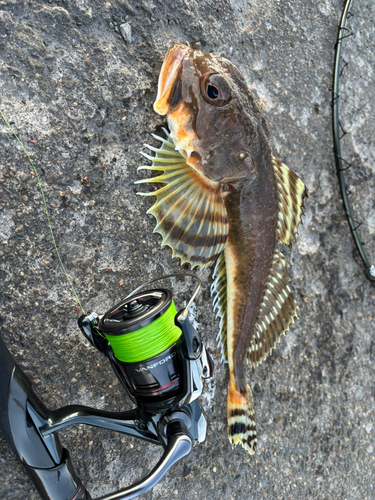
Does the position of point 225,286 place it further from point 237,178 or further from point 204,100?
point 204,100

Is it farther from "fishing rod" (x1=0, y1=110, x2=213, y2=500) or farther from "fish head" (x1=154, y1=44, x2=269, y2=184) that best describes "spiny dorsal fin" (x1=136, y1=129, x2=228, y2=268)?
"fishing rod" (x1=0, y1=110, x2=213, y2=500)

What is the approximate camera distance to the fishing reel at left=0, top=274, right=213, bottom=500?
1.32m

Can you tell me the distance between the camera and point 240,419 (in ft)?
6.52

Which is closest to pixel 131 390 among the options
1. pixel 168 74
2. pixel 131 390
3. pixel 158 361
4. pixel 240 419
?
pixel 131 390

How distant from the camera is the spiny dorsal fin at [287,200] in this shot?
194cm

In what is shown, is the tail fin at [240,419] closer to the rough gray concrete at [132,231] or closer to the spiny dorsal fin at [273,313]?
the rough gray concrete at [132,231]

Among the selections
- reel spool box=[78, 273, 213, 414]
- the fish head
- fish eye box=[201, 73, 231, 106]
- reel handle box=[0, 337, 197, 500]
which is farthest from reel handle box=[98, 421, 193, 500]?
fish eye box=[201, 73, 231, 106]

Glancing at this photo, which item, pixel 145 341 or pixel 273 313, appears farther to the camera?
pixel 273 313

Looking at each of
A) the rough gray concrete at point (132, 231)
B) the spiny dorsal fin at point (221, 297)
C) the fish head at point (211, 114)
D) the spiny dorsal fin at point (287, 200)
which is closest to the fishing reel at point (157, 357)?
the rough gray concrete at point (132, 231)

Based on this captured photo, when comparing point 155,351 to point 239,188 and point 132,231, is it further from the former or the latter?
point 239,188

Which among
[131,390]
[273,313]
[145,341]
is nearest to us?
[145,341]

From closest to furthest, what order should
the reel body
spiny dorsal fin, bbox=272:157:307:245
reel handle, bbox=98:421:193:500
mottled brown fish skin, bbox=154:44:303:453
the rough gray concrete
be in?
reel handle, bbox=98:421:193:500
the reel body
the rough gray concrete
mottled brown fish skin, bbox=154:44:303:453
spiny dorsal fin, bbox=272:157:307:245

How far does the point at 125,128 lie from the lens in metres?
1.78

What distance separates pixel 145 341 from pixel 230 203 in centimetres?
82
